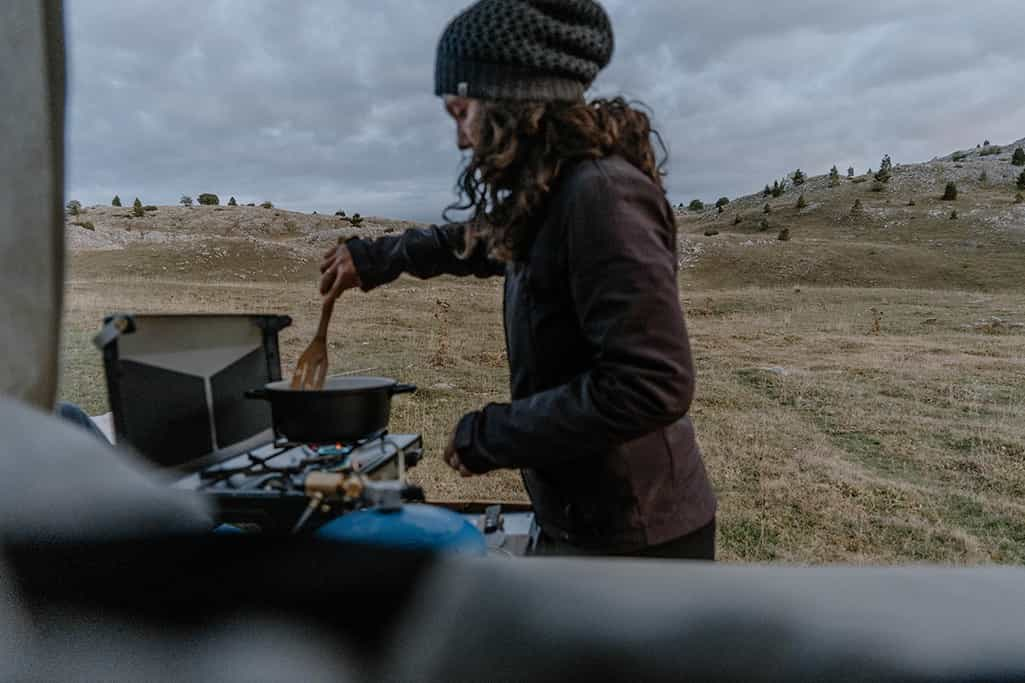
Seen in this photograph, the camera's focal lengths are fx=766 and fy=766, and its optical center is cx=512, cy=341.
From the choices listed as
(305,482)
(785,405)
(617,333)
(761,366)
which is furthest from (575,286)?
(761,366)

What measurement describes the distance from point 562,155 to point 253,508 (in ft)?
1.70

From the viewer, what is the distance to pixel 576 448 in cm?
74

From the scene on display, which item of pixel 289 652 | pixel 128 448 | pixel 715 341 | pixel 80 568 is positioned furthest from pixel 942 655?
pixel 715 341

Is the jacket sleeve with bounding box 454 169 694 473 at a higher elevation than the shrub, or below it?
below

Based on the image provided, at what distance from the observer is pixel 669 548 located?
0.82 m

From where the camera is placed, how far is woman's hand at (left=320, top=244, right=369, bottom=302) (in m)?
1.07

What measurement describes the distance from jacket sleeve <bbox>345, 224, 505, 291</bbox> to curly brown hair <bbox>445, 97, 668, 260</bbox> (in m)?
0.30

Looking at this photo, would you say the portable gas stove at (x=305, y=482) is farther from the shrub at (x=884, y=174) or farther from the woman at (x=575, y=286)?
the shrub at (x=884, y=174)

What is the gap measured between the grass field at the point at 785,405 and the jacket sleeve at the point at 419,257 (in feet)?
0.42

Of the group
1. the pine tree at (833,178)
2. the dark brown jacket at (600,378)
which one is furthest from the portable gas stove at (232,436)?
the pine tree at (833,178)

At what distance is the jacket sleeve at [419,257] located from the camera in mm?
1092

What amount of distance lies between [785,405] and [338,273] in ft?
10.6

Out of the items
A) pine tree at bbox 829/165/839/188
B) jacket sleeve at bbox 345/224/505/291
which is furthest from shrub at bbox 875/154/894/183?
jacket sleeve at bbox 345/224/505/291

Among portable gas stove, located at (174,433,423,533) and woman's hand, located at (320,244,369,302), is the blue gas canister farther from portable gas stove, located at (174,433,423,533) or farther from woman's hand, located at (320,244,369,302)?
woman's hand, located at (320,244,369,302)
